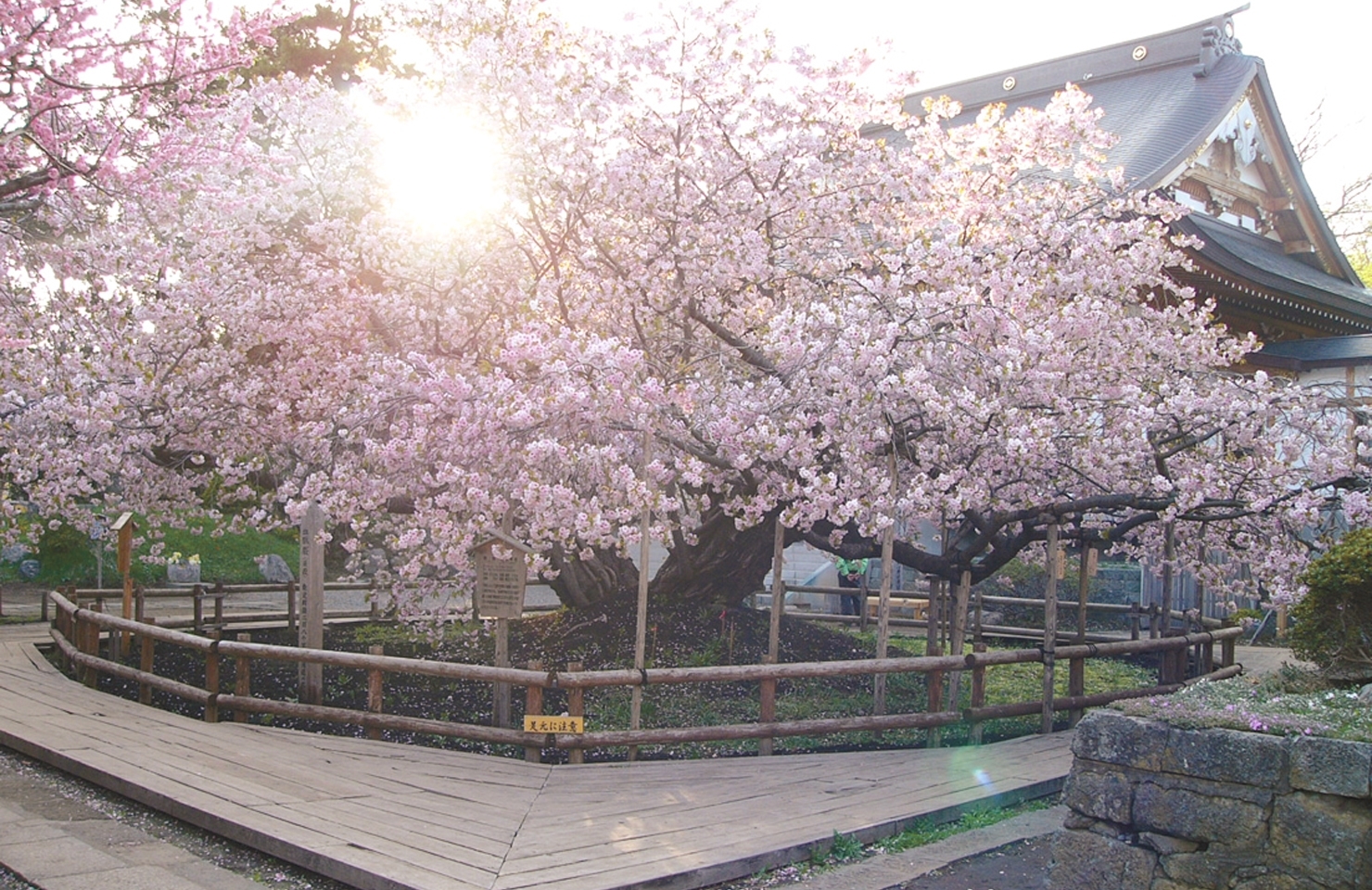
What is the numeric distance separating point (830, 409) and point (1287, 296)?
1226 cm

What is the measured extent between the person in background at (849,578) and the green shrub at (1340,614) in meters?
13.0

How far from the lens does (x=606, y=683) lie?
26.5 feet

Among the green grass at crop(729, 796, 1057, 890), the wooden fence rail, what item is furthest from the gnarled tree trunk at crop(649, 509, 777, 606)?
the green grass at crop(729, 796, 1057, 890)

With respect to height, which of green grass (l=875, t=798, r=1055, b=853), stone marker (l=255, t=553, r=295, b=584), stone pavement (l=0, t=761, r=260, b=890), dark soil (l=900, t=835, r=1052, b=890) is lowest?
stone marker (l=255, t=553, r=295, b=584)

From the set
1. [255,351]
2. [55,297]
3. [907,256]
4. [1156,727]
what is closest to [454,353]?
[255,351]

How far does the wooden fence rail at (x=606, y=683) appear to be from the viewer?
8.05m

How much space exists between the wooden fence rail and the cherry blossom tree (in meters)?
1.14

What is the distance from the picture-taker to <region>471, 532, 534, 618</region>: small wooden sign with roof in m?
8.78

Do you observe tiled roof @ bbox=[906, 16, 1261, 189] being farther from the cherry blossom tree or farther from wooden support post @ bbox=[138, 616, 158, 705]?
wooden support post @ bbox=[138, 616, 158, 705]

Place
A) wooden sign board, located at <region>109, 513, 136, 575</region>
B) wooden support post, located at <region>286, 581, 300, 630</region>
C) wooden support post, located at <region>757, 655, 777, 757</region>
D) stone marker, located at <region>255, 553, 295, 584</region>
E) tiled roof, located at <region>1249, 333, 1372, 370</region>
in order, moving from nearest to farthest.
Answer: wooden support post, located at <region>757, 655, 777, 757</region> < wooden sign board, located at <region>109, 513, 136, 575</region> < wooden support post, located at <region>286, 581, 300, 630</region> < tiled roof, located at <region>1249, 333, 1372, 370</region> < stone marker, located at <region>255, 553, 295, 584</region>

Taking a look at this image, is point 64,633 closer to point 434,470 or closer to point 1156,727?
point 434,470

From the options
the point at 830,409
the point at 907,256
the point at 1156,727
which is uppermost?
the point at 907,256

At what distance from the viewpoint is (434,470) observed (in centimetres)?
1009

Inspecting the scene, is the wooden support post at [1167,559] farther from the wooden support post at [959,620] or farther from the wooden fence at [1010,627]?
the wooden support post at [959,620]
